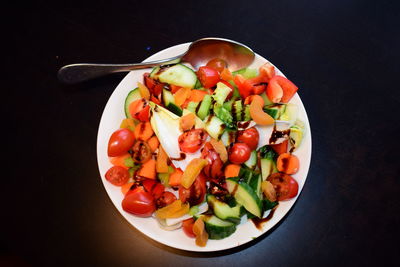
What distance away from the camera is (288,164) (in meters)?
1.66

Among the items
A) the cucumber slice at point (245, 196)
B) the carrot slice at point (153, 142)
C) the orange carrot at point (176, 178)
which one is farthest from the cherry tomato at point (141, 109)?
the cucumber slice at point (245, 196)

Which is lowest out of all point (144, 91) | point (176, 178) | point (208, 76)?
point (176, 178)

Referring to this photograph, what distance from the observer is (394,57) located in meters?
2.10

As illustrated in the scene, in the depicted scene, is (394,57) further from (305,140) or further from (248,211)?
(248,211)

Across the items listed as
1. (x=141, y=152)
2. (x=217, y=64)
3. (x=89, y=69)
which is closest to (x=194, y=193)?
(x=141, y=152)

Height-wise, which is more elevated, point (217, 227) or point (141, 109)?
point (141, 109)

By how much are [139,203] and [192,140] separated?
1.30 feet

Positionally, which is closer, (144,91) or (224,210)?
(224,210)

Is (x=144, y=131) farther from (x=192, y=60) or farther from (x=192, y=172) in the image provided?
(x=192, y=60)

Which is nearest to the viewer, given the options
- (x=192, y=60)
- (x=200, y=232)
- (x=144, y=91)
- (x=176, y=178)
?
(x=200, y=232)

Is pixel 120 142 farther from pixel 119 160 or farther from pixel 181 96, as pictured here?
pixel 181 96

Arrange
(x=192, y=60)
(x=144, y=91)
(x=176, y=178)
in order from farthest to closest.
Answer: (x=192, y=60) < (x=144, y=91) < (x=176, y=178)

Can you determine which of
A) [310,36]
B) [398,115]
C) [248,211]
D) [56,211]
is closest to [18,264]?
[56,211]

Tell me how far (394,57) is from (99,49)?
1857 millimetres
